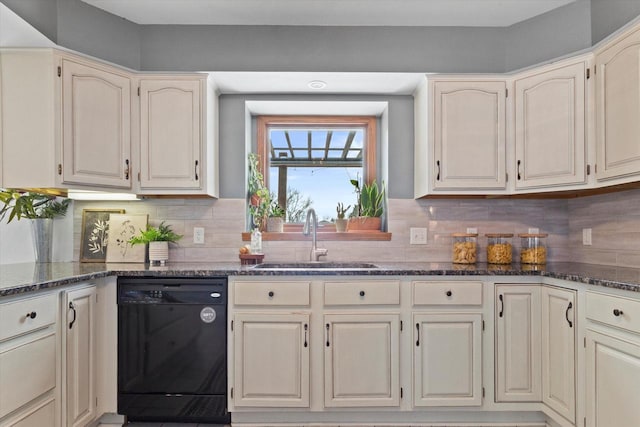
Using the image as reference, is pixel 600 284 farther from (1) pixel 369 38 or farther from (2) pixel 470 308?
(1) pixel 369 38

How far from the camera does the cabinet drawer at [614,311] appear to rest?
64.4 inches

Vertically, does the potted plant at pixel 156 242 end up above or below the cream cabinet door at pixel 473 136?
below

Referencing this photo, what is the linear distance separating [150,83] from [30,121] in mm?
687

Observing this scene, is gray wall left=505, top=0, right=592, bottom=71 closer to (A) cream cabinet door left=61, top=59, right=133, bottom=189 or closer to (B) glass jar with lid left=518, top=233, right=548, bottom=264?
(B) glass jar with lid left=518, top=233, right=548, bottom=264

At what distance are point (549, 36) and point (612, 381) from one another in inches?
75.0

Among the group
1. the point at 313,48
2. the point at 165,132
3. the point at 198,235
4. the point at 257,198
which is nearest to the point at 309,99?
the point at 313,48

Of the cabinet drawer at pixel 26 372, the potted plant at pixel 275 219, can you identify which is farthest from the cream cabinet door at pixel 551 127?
the cabinet drawer at pixel 26 372

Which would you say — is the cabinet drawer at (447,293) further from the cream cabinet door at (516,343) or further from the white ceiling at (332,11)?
the white ceiling at (332,11)

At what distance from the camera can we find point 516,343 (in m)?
2.27

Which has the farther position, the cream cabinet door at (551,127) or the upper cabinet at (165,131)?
the upper cabinet at (165,131)

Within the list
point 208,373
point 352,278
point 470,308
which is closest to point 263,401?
point 208,373

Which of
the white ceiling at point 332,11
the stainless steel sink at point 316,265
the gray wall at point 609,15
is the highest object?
the white ceiling at point 332,11

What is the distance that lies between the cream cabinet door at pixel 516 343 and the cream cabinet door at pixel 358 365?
58 centimetres

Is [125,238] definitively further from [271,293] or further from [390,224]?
[390,224]
